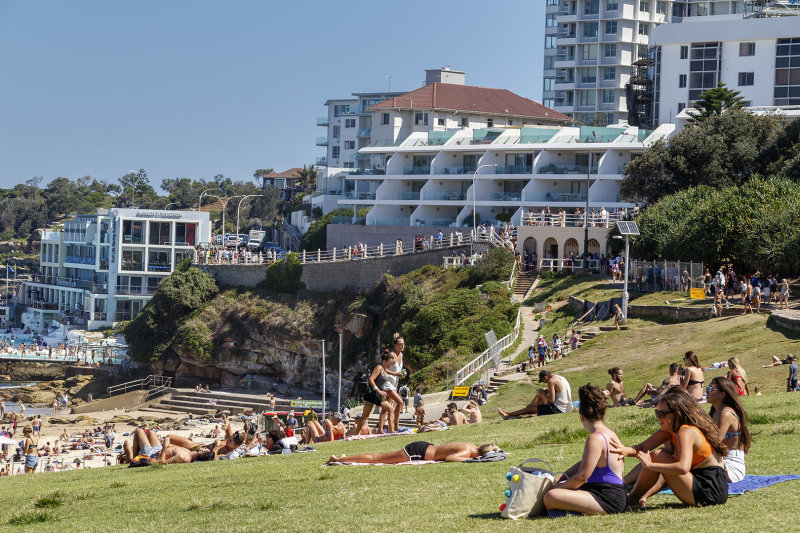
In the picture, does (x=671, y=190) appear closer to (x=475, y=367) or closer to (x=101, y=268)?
(x=475, y=367)

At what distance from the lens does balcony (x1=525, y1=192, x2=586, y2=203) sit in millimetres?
68812

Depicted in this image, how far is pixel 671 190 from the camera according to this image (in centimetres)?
5731

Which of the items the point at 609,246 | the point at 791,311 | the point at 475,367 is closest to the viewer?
the point at 791,311

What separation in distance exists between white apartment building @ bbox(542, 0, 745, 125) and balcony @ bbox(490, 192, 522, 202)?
1373 inches

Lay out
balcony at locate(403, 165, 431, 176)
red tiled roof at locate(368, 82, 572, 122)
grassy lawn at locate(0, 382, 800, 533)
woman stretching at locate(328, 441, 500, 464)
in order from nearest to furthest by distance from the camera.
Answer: grassy lawn at locate(0, 382, 800, 533) → woman stretching at locate(328, 441, 500, 464) → balcony at locate(403, 165, 431, 176) → red tiled roof at locate(368, 82, 572, 122)

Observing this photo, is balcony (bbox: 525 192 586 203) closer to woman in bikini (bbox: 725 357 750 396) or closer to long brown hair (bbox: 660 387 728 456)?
woman in bikini (bbox: 725 357 750 396)

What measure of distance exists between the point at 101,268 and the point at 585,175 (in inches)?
1562

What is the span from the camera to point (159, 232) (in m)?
80.2

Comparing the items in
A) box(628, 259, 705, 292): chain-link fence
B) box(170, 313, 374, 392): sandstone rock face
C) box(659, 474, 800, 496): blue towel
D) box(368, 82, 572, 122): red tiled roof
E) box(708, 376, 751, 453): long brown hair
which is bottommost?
box(170, 313, 374, 392): sandstone rock face

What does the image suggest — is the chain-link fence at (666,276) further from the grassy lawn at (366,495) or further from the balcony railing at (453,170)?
the balcony railing at (453,170)

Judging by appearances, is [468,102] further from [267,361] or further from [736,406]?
[736,406]

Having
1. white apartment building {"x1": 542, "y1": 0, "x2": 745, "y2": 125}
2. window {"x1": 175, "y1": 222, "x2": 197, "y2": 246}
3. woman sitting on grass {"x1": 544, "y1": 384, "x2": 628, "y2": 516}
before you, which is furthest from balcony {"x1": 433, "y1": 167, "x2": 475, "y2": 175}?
woman sitting on grass {"x1": 544, "y1": 384, "x2": 628, "y2": 516}

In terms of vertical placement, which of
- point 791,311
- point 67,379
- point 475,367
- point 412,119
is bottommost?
point 67,379

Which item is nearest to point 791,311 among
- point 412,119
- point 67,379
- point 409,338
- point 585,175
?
point 409,338
